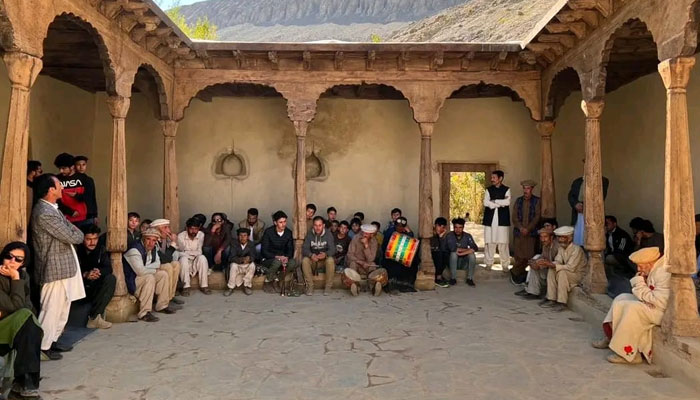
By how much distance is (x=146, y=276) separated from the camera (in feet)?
23.0

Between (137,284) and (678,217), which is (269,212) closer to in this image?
(137,284)

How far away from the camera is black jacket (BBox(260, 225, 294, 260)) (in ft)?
29.6

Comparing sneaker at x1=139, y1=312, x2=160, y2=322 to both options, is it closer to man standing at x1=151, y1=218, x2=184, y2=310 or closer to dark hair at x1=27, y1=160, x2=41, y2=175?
man standing at x1=151, y1=218, x2=184, y2=310

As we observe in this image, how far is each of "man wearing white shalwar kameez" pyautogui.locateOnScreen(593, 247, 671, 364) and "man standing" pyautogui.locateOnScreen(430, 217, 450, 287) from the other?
4032 mm

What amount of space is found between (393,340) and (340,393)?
1.66 meters

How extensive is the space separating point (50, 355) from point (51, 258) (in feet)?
3.07

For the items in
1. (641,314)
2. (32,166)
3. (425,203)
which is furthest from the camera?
(425,203)

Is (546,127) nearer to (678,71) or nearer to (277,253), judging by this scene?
(678,71)

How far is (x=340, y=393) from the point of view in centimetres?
454

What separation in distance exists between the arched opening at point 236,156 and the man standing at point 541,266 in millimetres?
5089

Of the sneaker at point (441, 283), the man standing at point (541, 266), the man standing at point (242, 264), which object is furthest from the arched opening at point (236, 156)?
the man standing at point (541, 266)

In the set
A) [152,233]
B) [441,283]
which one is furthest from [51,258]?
[441,283]

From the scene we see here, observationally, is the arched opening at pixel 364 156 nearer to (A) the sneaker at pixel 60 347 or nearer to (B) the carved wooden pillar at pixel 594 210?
(B) the carved wooden pillar at pixel 594 210

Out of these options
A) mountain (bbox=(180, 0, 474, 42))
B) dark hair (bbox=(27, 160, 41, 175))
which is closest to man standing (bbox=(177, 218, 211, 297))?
dark hair (bbox=(27, 160, 41, 175))
